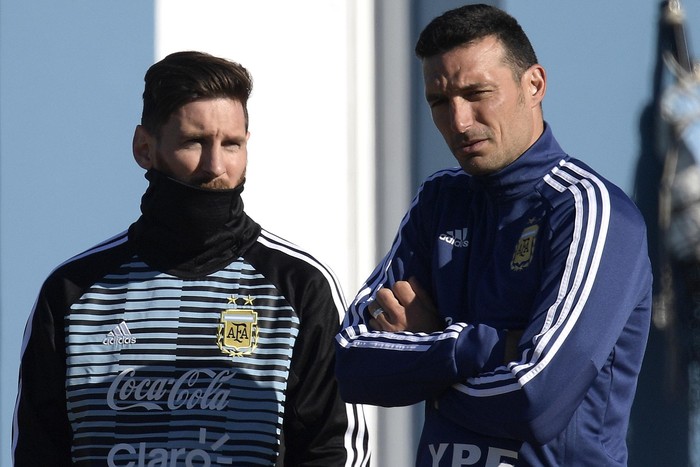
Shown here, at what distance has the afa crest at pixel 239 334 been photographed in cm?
268

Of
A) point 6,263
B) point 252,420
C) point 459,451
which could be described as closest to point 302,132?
point 6,263

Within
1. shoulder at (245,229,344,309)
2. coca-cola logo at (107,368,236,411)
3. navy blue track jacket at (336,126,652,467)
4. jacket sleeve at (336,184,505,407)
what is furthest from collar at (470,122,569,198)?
coca-cola logo at (107,368,236,411)

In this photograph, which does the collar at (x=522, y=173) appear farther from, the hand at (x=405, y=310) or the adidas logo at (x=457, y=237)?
the hand at (x=405, y=310)

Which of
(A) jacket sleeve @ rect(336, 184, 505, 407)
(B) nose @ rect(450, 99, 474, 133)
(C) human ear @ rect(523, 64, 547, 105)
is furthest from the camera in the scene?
(C) human ear @ rect(523, 64, 547, 105)

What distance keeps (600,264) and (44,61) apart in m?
2.05

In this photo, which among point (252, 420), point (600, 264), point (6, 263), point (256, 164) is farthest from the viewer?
point (256, 164)

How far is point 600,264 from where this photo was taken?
2.33 metres

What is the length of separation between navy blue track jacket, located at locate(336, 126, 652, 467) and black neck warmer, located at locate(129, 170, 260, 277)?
37 centimetres

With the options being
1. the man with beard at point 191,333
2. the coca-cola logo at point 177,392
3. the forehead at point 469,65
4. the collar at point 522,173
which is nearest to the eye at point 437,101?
the forehead at point 469,65

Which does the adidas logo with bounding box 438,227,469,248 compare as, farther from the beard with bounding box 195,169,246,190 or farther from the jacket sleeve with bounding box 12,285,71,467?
the jacket sleeve with bounding box 12,285,71,467

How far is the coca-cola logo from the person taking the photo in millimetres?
2643

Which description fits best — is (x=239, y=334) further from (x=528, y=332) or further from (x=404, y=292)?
(x=528, y=332)

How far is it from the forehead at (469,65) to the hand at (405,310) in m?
0.45

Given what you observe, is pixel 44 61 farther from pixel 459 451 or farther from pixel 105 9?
pixel 459 451
